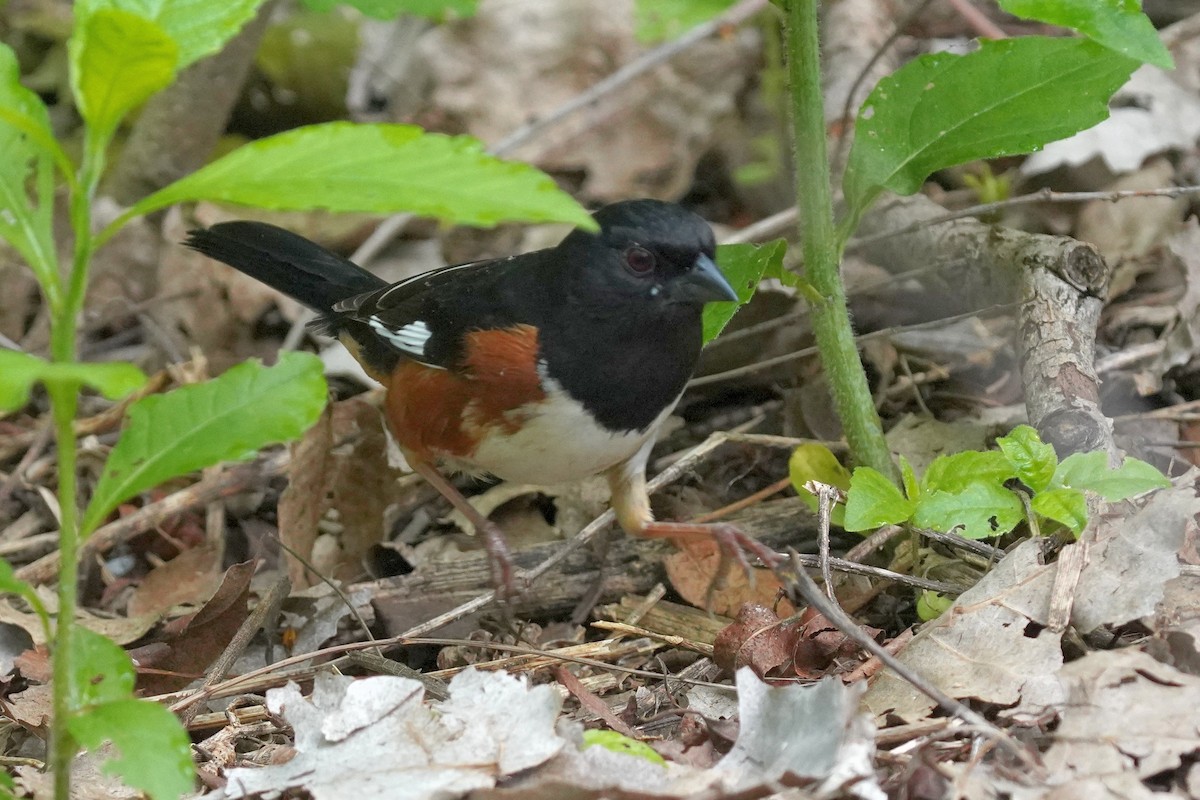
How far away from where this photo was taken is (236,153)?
4.81 ft

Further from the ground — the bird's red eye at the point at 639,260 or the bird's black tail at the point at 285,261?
the bird's red eye at the point at 639,260

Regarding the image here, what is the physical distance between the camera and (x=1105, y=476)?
219cm

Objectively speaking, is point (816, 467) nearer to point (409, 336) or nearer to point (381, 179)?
point (409, 336)

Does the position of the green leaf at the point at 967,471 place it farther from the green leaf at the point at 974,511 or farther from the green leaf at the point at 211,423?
the green leaf at the point at 211,423

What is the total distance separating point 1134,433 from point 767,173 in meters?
2.00

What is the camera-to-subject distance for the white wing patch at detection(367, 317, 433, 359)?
302 cm

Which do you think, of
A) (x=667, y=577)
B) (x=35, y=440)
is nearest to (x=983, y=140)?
(x=667, y=577)

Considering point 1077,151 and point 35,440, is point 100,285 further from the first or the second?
point 1077,151

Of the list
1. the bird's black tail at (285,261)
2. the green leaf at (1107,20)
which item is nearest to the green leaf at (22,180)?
the green leaf at (1107,20)

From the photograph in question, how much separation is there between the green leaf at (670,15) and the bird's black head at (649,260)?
125 cm

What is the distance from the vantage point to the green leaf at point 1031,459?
7.34 ft

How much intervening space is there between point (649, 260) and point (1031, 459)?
2.92 feet

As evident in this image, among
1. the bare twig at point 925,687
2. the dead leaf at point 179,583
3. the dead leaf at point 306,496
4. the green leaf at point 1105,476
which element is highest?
the green leaf at point 1105,476

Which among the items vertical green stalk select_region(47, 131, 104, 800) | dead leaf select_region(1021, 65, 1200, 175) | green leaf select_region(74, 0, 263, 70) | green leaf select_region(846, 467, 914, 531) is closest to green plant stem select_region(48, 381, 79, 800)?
vertical green stalk select_region(47, 131, 104, 800)
